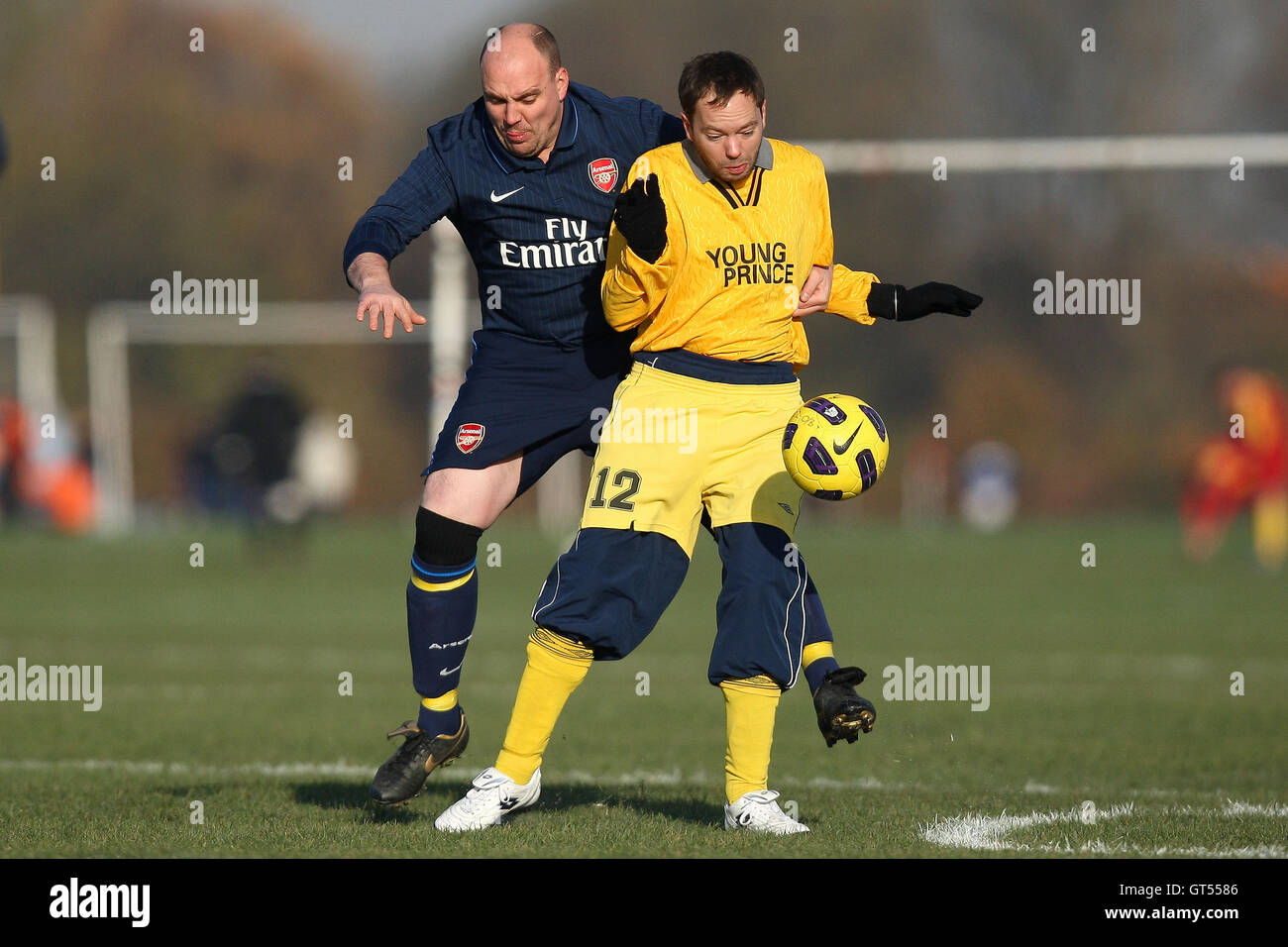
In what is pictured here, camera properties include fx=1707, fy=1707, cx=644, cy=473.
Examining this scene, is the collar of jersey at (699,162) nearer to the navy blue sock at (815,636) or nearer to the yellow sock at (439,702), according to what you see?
the navy blue sock at (815,636)

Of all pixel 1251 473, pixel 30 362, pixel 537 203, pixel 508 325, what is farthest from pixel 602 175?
pixel 30 362

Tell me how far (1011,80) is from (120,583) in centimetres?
2497

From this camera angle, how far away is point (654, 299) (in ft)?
15.9

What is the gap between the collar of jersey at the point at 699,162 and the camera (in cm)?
486

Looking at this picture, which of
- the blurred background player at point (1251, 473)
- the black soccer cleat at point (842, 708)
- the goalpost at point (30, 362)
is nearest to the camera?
the black soccer cleat at point (842, 708)

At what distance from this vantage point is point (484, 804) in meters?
4.95

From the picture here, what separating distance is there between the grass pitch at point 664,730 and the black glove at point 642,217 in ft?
5.38

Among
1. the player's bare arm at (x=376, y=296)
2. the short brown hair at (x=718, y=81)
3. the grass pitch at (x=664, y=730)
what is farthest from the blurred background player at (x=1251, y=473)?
the player's bare arm at (x=376, y=296)

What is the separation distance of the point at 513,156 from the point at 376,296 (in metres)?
0.74

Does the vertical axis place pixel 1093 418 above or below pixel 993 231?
below

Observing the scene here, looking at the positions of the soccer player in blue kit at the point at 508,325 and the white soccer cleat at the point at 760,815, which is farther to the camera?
the soccer player in blue kit at the point at 508,325

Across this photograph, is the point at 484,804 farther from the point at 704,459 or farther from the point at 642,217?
the point at 642,217

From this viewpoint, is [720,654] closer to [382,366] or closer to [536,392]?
[536,392]
